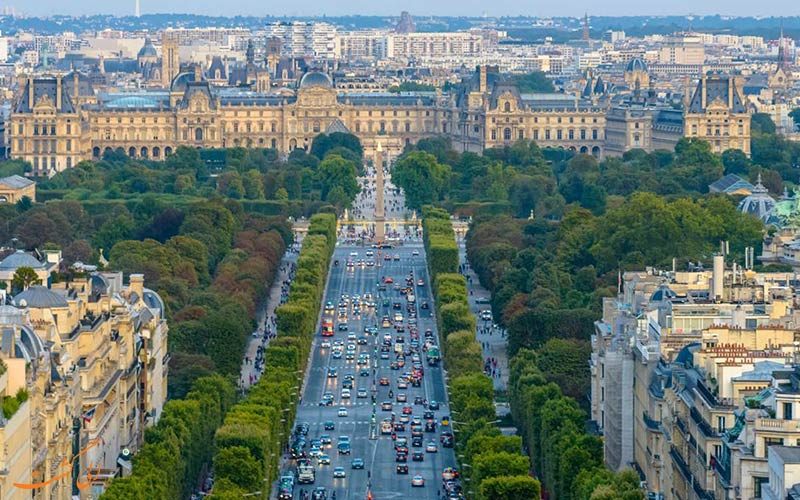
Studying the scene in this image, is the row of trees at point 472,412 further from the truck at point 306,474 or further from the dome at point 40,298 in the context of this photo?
the dome at point 40,298

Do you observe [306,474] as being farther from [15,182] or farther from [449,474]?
[15,182]

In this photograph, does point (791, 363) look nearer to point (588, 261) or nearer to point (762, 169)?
point (588, 261)

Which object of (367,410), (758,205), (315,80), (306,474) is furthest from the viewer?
(315,80)

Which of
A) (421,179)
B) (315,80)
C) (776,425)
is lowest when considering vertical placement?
(421,179)

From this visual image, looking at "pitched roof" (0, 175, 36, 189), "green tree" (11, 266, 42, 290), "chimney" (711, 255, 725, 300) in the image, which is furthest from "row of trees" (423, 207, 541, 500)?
"pitched roof" (0, 175, 36, 189)

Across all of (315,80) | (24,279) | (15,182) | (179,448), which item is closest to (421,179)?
(15,182)

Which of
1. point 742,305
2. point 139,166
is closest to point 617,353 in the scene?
point 742,305

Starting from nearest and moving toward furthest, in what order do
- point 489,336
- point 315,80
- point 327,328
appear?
point 489,336 → point 327,328 → point 315,80
